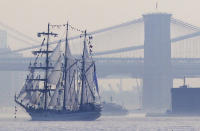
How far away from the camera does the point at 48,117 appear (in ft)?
422

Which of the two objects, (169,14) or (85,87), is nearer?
(85,87)

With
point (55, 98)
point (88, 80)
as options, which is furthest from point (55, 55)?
point (55, 98)

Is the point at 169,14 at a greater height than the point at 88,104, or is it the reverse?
the point at 169,14

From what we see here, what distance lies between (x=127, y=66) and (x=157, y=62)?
5470 mm

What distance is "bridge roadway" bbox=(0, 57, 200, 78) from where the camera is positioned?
179500mm

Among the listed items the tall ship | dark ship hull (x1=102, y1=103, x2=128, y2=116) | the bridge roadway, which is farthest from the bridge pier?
the tall ship

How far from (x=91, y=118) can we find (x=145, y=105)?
58.0 m

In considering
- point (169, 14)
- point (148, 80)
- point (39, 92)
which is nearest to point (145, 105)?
point (148, 80)

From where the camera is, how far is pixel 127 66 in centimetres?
18212

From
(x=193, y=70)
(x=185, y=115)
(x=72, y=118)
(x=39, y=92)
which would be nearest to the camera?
(x=72, y=118)

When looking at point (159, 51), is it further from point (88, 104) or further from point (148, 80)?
point (88, 104)

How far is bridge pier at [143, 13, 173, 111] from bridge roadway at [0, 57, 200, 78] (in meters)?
1.59

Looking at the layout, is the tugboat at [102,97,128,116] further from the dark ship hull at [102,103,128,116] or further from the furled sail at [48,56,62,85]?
the furled sail at [48,56,62,85]

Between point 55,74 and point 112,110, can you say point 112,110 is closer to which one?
point 112,110
